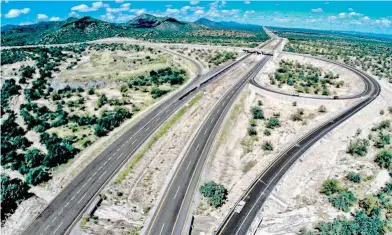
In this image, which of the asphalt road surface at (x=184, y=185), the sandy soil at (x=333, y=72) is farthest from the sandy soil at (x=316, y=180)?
the sandy soil at (x=333, y=72)

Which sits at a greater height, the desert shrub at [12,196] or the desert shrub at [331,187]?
the desert shrub at [331,187]

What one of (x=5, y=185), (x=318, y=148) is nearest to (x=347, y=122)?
(x=318, y=148)

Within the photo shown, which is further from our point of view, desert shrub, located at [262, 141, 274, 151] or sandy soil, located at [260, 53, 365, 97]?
sandy soil, located at [260, 53, 365, 97]

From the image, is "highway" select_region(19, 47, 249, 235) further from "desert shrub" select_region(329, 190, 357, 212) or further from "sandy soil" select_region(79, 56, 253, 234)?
"desert shrub" select_region(329, 190, 357, 212)

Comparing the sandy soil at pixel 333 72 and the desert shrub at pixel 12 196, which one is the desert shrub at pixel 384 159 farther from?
the desert shrub at pixel 12 196

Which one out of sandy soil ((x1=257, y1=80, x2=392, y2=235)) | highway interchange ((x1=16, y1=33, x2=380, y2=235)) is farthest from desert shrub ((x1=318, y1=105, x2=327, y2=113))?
sandy soil ((x1=257, y1=80, x2=392, y2=235))

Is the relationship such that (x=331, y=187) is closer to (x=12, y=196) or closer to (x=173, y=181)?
(x=173, y=181)
